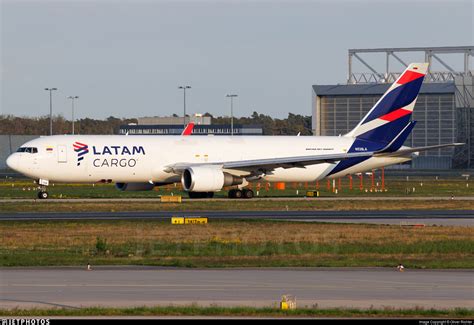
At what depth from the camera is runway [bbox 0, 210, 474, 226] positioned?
4203 centimetres

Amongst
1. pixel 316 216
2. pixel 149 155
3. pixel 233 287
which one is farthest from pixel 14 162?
pixel 233 287

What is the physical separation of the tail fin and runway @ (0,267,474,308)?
4120cm

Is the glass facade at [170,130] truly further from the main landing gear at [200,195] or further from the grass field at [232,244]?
the grass field at [232,244]

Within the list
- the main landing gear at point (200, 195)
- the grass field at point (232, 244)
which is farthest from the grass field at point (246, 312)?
the main landing gear at point (200, 195)

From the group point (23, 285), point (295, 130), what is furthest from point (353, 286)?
point (295, 130)

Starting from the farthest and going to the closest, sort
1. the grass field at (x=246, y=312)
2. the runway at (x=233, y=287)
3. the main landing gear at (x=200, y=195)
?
the main landing gear at (x=200, y=195) < the runway at (x=233, y=287) < the grass field at (x=246, y=312)

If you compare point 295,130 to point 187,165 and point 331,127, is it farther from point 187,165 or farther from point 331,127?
point 187,165

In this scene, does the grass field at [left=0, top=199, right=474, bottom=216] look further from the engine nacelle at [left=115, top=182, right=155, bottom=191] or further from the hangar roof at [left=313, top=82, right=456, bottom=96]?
the hangar roof at [left=313, top=82, right=456, bottom=96]

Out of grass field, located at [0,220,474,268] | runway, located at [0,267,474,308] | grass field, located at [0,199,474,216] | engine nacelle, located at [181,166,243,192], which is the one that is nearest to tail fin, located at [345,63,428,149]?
grass field, located at [0,199,474,216]

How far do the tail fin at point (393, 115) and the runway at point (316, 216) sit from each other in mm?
18035

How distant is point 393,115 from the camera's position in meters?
66.6

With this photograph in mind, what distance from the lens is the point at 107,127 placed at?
192 meters

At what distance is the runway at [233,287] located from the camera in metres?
19.8

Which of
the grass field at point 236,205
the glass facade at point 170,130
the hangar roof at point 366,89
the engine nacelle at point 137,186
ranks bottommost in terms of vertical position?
the grass field at point 236,205
